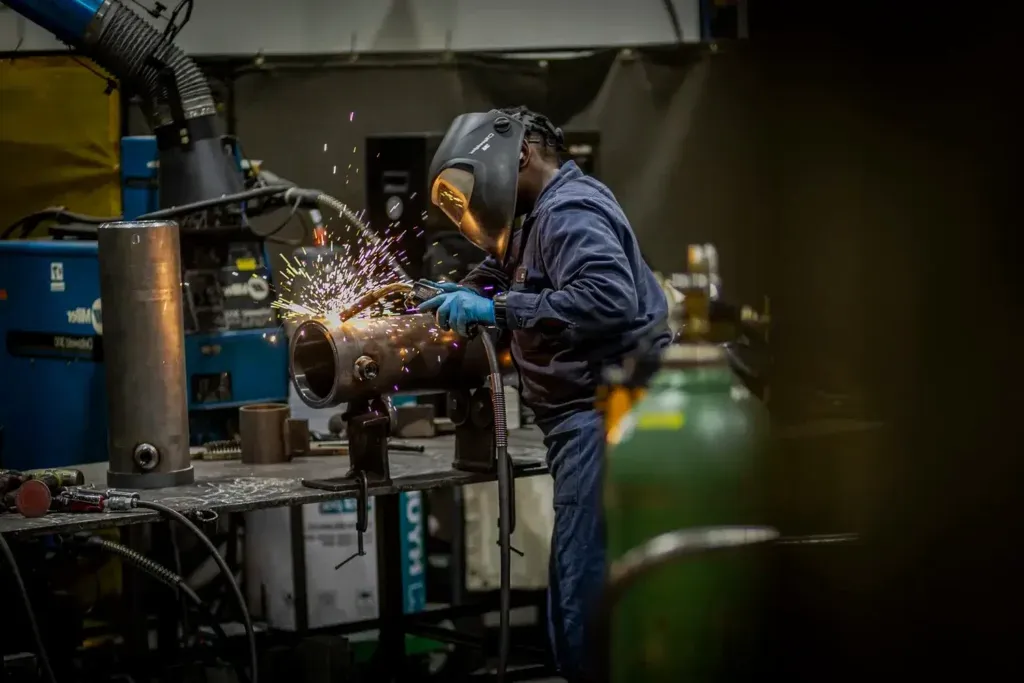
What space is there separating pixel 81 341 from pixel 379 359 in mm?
1533

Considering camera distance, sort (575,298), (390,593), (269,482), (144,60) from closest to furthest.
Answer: (575,298), (269,482), (390,593), (144,60)

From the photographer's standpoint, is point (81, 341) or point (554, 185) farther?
point (81, 341)

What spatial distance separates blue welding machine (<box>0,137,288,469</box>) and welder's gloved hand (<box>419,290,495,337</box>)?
1.50m

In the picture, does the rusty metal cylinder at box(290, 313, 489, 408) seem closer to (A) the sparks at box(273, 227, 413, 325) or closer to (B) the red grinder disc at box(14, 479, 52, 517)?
(A) the sparks at box(273, 227, 413, 325)

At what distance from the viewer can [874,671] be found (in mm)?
799

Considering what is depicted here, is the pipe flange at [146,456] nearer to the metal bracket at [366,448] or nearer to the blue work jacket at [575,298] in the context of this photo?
→ the metal bracket at [366,448]

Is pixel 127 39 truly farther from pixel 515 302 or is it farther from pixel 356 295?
pixel 515 302

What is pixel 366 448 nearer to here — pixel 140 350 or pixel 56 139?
pixel 140 350

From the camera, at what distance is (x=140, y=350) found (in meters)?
3.34

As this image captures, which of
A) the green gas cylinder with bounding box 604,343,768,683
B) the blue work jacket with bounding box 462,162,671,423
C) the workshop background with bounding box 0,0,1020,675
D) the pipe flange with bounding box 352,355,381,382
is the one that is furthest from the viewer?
the pipe flange with bounding box 352,355,381,382

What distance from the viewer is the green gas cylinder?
94 cm

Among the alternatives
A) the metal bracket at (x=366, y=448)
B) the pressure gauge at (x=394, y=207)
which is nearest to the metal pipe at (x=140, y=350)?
the metal bracket at (x=366, y=448)

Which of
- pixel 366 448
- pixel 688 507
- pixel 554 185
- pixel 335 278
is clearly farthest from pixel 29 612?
pixel 688 507

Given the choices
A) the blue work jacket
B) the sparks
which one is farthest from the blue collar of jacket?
the sparks
